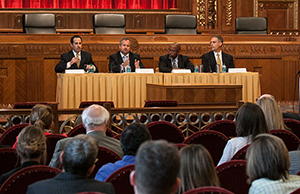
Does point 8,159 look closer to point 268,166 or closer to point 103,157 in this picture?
point 103,157

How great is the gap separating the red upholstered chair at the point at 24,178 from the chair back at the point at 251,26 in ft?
29.0

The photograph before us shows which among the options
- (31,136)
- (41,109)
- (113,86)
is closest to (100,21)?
(113,86)

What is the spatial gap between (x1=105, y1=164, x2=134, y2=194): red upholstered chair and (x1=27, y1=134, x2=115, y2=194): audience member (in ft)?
0.49

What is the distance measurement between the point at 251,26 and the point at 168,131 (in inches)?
285

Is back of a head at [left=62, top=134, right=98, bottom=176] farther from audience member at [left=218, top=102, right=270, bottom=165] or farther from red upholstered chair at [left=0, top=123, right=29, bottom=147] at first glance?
red upholstered chair at [left=0, top=123, right=29, bottom=147]

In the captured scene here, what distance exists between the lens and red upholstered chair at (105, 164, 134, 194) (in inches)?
86.0

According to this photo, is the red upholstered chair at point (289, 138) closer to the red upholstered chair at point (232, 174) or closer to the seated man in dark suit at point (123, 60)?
the red upholstered chair at point (232, 174)

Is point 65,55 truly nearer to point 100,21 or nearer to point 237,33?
point 100,21

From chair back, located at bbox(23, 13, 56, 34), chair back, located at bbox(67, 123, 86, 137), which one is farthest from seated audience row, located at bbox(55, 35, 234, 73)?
chair back, located at bbox(67, 123, 86, 137)

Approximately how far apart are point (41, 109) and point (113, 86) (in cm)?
405

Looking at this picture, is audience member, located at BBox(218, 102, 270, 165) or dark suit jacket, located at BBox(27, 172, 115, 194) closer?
dark suit jacket, located at BBox(27, 172, 115, 194)

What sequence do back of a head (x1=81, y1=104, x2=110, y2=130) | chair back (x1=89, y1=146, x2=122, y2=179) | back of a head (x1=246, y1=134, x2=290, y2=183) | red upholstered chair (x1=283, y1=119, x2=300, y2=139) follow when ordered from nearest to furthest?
back of a head (x1=246, y1=134, x2=290, y2=183)
chair back (x1=89, y1=146, x2=122, y2=179)
back of a head (x1=81, y1=104, x2=110, y2=130)
red upholstered chair (x1=283, y1=119, x2=300, y2=139)

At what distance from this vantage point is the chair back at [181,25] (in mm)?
10250

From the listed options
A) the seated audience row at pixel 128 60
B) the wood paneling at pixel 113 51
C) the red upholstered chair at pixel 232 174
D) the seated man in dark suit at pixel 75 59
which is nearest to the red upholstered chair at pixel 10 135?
the red upholstered chair at pixel 232 174
